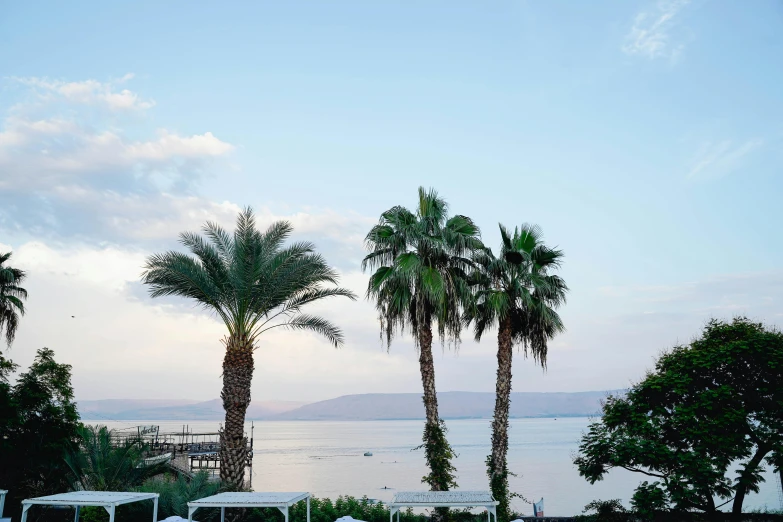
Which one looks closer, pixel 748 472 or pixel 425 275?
pixel 748 472

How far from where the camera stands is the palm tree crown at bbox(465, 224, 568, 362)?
18.3m

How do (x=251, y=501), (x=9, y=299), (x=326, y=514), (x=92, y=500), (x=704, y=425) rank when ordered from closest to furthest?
(x=92, y=500)
(x=251, y=501)
(x=704, y=425)
(x=326, y=514)
(x=9, y=299)

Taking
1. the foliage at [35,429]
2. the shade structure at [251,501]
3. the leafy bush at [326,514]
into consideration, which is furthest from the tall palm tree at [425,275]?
the foliage at [35,429]

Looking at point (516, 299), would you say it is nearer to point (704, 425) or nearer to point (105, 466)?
point (704, 425)

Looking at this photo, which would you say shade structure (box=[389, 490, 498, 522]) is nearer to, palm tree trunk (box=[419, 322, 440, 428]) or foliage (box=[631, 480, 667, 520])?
foliage (box=[631, 480, 667, 520])

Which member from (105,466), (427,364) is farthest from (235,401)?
(427,364)

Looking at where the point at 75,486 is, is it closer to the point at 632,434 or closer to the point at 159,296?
the point at 159,296

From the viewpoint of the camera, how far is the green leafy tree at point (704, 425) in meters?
13.7

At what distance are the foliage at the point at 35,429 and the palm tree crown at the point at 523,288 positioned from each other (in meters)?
11.9

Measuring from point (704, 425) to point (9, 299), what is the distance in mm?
27745

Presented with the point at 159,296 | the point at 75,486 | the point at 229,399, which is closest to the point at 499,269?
the point at 229,399

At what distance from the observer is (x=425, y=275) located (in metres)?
17.3

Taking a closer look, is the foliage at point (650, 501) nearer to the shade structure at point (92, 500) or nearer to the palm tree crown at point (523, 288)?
the palm tree crown at point (523, 288)

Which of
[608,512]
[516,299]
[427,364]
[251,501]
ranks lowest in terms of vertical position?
[608,512]
